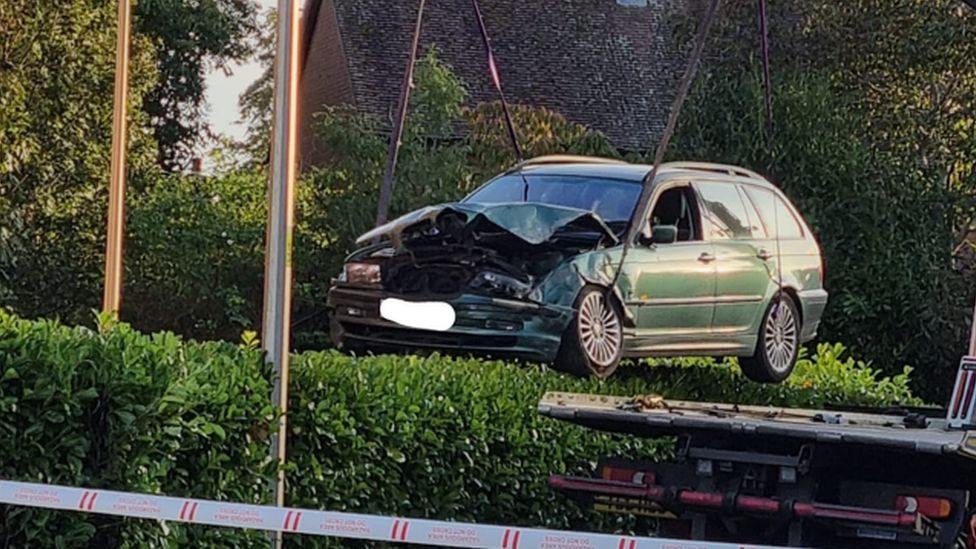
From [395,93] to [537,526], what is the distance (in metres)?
2.35

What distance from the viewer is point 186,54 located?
7621 millimetres

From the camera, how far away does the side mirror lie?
22.1 ft

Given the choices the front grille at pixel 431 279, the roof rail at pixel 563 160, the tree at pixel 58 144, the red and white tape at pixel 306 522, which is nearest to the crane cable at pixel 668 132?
the roof rail at pixel 563 160

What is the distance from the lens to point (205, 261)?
291 inches

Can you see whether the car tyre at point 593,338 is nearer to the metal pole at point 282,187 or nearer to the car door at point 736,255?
the car door at point 736,255

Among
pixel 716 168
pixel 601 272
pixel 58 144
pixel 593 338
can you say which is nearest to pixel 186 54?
pixel 58 144

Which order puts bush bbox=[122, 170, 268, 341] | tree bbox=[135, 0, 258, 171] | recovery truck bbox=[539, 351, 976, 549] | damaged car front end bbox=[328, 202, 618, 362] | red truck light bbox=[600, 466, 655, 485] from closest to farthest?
recovery truck bbox=[539, 351, 976, 549] → red truck light bbox=[600, 466, 655, 485] → damaged car front end bbox=[328, 202, 618, 362] → bush bbox=[122, 170, 268, 341] → tree bbox=[135, 0, 258, 171]

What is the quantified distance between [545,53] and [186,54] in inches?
79.0

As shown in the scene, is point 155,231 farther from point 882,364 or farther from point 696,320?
point 882,364

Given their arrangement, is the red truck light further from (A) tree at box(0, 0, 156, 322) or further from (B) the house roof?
(A) tree at box(0, 0, 156, 322)

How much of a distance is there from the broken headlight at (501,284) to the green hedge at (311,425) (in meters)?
0.41

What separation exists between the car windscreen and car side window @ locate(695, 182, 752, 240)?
0.35 meters

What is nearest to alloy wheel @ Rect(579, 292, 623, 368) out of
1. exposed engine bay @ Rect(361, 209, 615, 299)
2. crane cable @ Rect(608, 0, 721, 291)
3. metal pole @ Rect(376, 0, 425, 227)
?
crane cable @ Rect(608, 0, 721, 291)

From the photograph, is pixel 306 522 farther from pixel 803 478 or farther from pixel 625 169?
pixel 625 169
